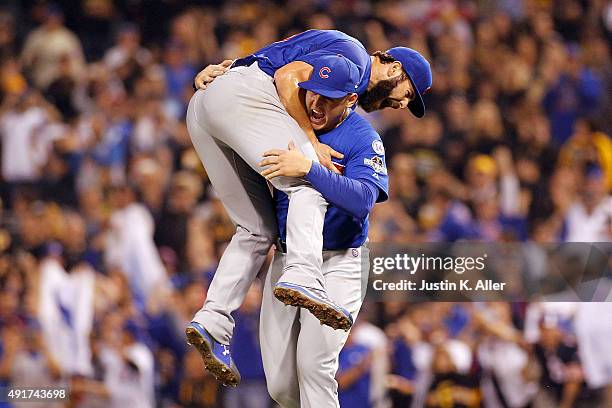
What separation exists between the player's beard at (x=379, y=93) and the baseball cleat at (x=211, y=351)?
1158 millimetres

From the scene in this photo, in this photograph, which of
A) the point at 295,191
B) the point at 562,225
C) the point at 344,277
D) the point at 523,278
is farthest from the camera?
the point at 562,225

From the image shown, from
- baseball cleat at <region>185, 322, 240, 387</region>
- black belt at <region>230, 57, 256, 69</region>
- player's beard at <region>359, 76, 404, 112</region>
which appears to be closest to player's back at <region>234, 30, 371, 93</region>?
black belt at <region>230, 57, 256, 69</region>

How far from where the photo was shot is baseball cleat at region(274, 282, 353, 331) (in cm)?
397

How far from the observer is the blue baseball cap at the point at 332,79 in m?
4.21

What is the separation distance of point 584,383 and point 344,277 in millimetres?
2956

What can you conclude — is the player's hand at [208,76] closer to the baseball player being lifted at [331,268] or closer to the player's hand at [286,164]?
the baseball player being lifted at [331,268]

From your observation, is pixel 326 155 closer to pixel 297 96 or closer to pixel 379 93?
pixel 297 96

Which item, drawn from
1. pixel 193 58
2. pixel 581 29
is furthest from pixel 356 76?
pixel 581 29

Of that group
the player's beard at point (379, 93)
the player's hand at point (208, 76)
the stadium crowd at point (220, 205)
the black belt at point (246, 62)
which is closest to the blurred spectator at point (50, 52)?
the stadium crowd at point (220, 205)

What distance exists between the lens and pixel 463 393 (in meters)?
7.10

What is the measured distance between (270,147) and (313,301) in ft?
2.01

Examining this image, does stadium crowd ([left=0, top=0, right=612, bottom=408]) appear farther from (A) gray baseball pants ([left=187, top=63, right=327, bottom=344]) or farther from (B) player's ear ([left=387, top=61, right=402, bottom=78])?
(B) player's ear ([left=387, top=61, right=402, bottom=78])

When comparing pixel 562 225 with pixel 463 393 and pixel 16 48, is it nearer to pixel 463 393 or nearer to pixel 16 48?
pixel 463 393

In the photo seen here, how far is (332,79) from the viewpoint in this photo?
4.21 metres
